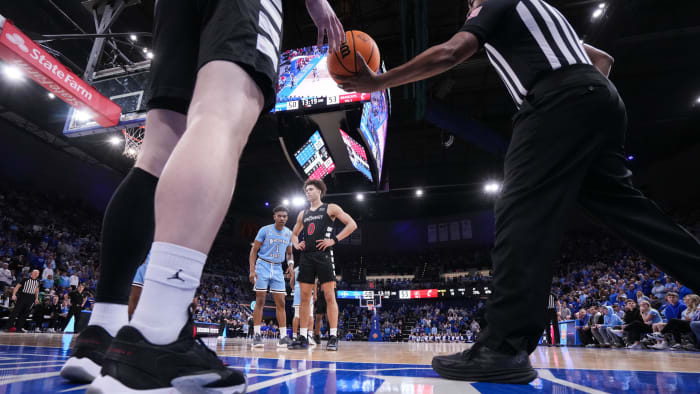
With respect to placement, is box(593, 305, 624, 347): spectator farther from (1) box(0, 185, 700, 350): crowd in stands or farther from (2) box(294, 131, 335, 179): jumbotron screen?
(2) box(294, 131, 335, 179): jumbotron screen

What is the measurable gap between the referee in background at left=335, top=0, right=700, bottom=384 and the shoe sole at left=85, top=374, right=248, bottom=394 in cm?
96

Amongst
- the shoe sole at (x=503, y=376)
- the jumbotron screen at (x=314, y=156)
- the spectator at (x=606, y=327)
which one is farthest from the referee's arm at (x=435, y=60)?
the spectator at (x=606, y=327)

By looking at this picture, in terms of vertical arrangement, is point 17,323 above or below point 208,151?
below

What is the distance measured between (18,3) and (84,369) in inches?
485

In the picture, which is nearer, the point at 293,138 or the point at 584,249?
the point at 293,138

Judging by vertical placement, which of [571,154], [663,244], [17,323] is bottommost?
[17,323]

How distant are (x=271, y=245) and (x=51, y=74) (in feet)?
12.7

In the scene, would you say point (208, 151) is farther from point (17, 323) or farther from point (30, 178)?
point (30, 178)

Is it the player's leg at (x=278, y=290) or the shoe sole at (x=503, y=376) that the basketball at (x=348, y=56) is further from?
the player's leg at (x=278, y=290)

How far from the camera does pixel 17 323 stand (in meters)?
7.68

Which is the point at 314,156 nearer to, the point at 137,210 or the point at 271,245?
the point at 271,245

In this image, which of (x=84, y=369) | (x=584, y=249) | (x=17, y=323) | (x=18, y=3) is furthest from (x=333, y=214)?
(x=584, y=249)

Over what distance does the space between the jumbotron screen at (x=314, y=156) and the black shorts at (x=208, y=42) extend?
6397mm

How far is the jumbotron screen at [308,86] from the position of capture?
6.29 m
